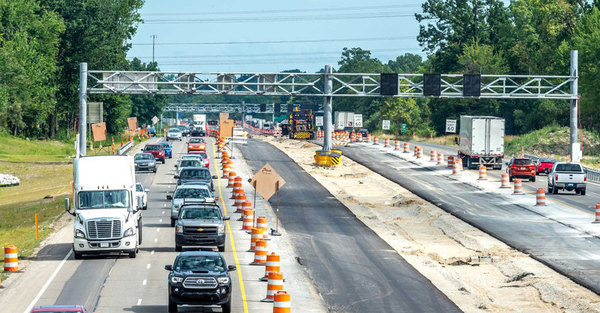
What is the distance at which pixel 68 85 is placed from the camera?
418 feet

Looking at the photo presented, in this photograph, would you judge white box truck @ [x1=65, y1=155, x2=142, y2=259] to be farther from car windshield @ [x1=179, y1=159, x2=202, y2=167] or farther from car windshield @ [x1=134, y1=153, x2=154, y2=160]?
car windshield @ [x1=134, y1=153, x2=154, y2=160]

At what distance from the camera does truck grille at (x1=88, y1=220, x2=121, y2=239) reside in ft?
111

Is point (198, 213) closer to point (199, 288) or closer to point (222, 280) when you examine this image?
point (222, 280)

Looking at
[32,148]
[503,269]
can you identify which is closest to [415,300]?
[503,269]

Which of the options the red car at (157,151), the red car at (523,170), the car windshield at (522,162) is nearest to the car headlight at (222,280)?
the red car at (523,170)

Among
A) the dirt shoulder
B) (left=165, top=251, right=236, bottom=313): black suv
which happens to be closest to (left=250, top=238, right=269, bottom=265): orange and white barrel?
the dirt shoulder

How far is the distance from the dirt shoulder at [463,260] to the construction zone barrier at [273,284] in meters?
5.55

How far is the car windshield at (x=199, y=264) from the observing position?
83.3ft

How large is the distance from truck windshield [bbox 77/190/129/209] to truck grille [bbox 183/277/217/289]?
439 inches

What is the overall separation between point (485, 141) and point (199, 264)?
54.2 metres

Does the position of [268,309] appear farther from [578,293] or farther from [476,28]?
[476,28]

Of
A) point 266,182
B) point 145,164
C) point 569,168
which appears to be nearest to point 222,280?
point 266,182

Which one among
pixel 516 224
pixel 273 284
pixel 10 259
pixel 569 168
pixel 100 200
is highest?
pixel 100 200

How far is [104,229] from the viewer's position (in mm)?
34125
